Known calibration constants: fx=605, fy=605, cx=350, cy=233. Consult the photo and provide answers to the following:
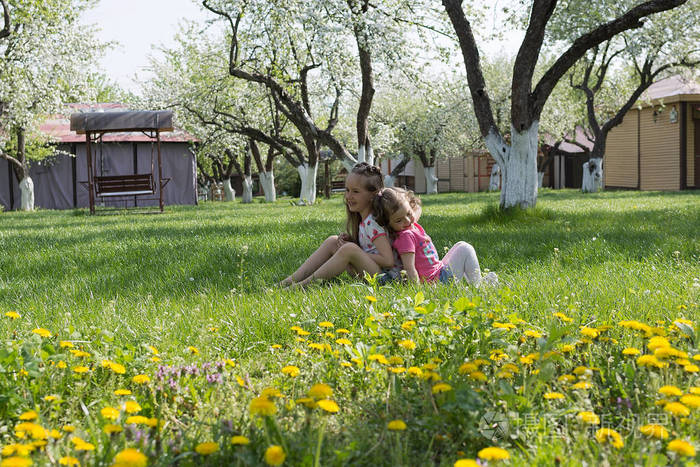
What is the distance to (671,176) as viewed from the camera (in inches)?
1077

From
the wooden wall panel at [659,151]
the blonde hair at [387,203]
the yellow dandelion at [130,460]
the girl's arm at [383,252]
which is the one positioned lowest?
the yellow dandelion at [130,460]

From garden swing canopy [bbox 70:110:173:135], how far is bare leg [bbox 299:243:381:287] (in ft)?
43.1

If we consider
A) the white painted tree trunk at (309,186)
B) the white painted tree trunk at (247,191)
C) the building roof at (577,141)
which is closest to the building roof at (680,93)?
the building roof at (577,141)

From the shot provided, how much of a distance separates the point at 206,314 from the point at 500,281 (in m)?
2.08

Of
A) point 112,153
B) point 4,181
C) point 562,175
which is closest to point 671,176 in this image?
point 562,175

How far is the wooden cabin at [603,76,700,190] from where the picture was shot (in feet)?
86.8

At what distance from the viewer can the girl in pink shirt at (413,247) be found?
171 inches

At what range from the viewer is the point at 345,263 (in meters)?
4.59

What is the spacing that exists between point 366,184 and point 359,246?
0.50 metres

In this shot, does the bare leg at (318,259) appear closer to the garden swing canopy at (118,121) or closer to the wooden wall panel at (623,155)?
the garden swing canopy at (118,121)

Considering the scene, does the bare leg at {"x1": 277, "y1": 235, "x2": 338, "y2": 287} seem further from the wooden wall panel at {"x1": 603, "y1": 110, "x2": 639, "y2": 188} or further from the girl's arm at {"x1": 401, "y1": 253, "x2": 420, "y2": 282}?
the wooden wall panel at {"x1": 603, "y1": 110, "x2": 639, "y2": 188}

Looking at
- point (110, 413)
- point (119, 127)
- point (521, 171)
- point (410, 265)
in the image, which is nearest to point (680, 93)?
point (521, 171)

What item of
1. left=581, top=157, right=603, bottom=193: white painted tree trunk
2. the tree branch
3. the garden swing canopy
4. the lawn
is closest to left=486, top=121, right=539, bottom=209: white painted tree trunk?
the tree branch

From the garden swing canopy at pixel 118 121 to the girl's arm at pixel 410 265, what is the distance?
13583 mm
